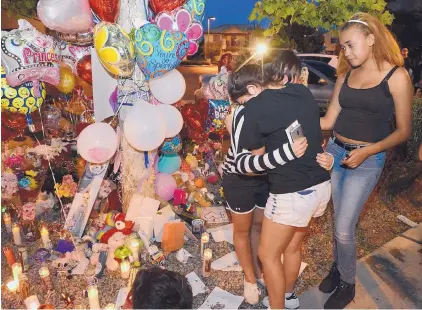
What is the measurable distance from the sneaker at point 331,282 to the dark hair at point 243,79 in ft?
4.90

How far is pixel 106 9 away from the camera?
2.78 m

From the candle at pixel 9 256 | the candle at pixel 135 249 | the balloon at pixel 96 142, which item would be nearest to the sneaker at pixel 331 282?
the candle at pixel 135 249

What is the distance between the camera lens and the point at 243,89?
2006 mm

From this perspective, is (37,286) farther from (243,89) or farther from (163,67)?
(243,89)

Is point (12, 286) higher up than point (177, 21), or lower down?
lower down

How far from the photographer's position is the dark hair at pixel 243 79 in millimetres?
1934

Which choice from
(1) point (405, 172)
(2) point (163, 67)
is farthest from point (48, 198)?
(1) point (405, 172)

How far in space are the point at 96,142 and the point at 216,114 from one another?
1.61 metres

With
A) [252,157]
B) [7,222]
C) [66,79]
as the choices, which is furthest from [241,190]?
[7,222]

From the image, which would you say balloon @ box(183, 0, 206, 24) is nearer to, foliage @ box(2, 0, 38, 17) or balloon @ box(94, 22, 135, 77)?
balloon @ box(94, 22, 135, 77)

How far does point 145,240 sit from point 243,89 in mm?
1732

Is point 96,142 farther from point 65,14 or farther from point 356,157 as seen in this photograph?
point 356,157

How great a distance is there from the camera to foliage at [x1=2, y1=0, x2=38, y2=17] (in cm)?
959

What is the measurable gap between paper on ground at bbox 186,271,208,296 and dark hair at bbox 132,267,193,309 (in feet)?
4.27
